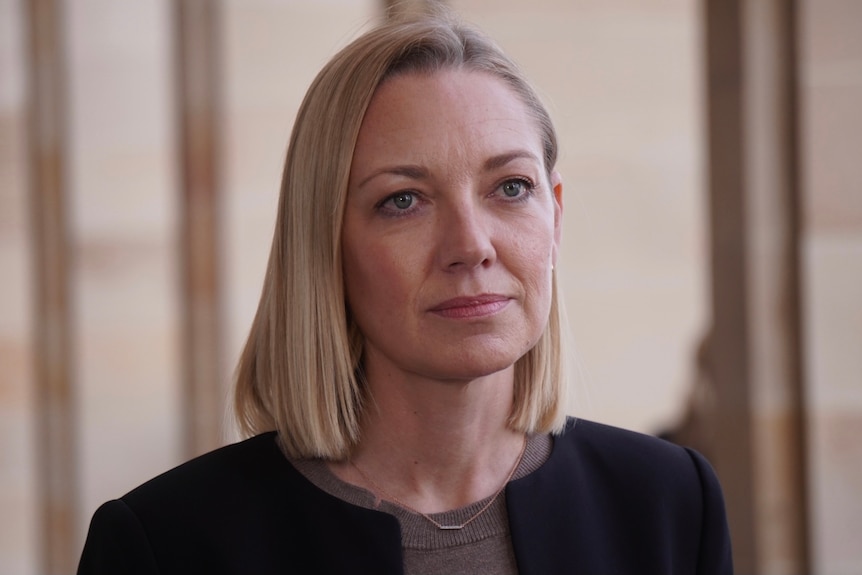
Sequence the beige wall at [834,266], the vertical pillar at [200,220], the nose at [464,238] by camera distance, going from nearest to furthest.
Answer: the nose at [464,238] < the beige wall at [834,266] < the vertical pillar at [200,220]

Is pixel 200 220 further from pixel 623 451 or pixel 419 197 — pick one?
pixel 419 197

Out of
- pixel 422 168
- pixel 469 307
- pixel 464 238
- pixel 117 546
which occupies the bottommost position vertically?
pixel 117 546

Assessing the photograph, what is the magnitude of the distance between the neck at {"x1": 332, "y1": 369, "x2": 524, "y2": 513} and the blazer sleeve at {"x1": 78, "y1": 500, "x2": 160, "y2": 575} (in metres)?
0.41

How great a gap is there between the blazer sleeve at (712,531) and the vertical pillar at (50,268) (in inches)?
198

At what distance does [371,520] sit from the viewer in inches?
93.4

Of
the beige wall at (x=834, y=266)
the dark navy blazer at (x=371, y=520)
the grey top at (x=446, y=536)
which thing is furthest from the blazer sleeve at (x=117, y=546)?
the beige wall at (x=834, y=266)

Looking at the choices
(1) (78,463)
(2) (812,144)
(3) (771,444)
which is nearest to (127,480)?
(1) (78,463)

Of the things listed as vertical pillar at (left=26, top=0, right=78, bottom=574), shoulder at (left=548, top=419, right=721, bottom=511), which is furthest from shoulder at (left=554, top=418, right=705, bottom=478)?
vertical pillar at (left=26, top=0, right=78, bottom=574)

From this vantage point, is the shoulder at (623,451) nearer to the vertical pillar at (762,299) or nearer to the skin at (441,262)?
the skin at (441,262)

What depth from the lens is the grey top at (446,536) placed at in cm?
238

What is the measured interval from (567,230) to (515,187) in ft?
10.9

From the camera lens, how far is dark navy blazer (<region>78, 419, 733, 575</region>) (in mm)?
2355

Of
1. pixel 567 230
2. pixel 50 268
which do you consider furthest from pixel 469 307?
pixel 50 268

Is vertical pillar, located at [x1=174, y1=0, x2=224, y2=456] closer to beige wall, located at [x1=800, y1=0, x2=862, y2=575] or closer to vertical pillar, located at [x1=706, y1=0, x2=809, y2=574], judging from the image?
vertical pillar, located at [x1=706, y1=0, x2=809, y2=574]
